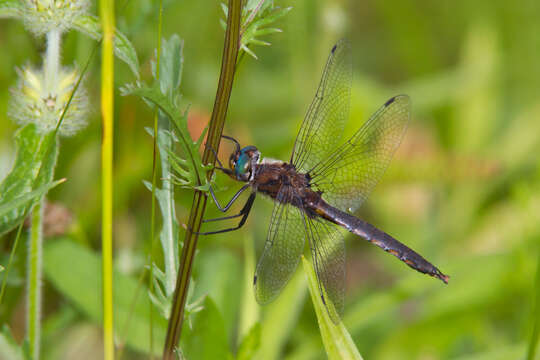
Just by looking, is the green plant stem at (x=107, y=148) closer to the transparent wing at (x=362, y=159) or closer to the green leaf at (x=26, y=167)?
the green leaf at (x=26, y=167)

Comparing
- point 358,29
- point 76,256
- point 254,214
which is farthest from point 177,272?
point 358,29

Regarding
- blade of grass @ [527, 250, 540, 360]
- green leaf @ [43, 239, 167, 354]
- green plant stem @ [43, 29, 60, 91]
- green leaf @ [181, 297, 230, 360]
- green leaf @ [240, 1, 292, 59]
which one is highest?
green leaf @ [240, 1, 292, 59]

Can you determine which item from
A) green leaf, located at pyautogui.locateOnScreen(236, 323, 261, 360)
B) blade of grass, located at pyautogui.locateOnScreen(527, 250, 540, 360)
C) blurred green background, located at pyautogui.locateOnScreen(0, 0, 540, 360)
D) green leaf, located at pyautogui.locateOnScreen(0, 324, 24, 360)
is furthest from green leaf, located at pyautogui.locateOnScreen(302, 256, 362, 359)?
green leaf, located at pyautogui.locateOnScreen(0, 324, 24, 360)

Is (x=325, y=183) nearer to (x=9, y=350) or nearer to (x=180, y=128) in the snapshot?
(x=180, y=128)

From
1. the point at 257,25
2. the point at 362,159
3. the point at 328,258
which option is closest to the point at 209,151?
the point at 257,25

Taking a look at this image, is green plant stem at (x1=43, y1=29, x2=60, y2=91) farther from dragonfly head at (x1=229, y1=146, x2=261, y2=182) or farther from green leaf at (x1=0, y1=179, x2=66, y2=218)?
dragonfly head at (x1=229, y1=146, x2=261, y2=182)

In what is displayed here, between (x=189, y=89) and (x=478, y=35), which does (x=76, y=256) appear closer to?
(x=189, y=89)

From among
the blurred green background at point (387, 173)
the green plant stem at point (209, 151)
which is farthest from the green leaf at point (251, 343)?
the blurred green background at point (387, 173)
